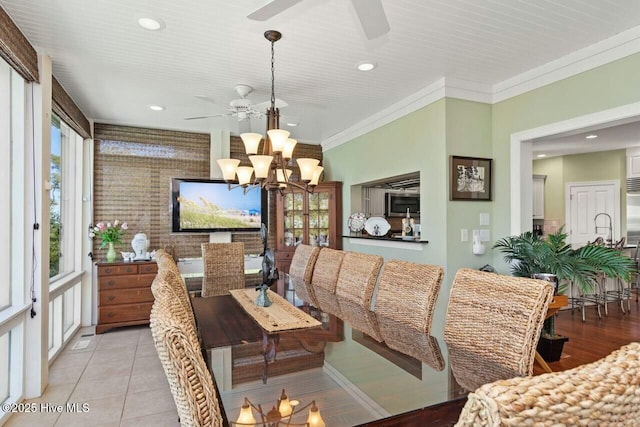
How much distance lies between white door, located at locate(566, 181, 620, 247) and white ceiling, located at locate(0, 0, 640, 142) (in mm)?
4463

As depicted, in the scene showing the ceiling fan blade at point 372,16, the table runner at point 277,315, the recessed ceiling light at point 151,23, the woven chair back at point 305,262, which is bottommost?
the table runner at point 277,315

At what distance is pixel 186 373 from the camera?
35.6 inches

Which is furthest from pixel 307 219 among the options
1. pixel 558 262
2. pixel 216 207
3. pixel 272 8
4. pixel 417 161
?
pixel 272 8

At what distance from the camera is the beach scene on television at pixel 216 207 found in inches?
197

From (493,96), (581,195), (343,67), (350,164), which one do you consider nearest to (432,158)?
(493,96)

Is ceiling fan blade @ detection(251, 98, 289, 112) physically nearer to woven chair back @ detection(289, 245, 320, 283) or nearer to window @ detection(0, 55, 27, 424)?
woven chair back @ detection(289, 245, 320, 283)

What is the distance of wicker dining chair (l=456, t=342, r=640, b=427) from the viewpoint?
0.47m

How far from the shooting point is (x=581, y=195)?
6598 millimetres

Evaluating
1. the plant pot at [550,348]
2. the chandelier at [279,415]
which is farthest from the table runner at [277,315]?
the plant pot at [550,348]

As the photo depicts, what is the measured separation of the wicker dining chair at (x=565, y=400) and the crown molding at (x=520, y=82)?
9.79 ft

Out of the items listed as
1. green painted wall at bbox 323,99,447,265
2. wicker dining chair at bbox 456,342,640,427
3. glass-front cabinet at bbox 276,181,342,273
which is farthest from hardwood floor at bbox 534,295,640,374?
glass-front cabinet at bbox 276,181,342,273

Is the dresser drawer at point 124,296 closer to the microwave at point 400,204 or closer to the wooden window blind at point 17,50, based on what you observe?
the wooden window blind at point 17,50

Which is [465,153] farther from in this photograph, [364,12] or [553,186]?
[553,186]

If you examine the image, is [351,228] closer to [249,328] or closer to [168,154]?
[168,154]
